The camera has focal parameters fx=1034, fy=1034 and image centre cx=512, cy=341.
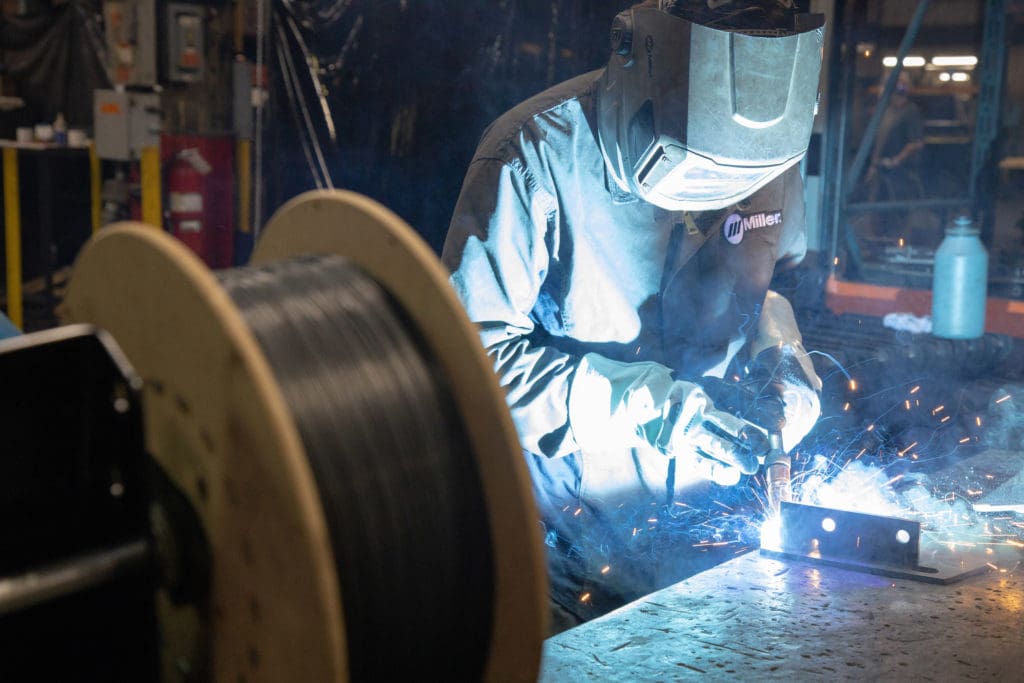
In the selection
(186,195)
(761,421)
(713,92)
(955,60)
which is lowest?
(761,421)

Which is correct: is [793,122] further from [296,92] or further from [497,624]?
[296,92]

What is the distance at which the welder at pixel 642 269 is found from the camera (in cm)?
223

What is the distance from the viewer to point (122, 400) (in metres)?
1.04

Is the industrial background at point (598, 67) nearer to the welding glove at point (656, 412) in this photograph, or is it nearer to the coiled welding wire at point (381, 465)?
the coiled welding wire at point (381, 465)

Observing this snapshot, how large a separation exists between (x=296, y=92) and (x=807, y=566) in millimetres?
5539

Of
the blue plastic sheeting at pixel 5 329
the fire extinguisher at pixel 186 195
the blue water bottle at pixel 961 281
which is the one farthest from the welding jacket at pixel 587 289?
the fire extinguisher at pixel 186 195

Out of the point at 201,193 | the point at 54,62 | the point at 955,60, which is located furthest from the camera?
the point at 955,60

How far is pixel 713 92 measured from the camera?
2186 millimetres

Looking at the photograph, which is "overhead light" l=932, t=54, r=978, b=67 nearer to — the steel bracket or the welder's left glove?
the welder's left glove

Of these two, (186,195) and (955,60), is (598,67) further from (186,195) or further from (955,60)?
(955,60)

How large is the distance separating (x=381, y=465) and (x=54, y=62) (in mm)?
11942

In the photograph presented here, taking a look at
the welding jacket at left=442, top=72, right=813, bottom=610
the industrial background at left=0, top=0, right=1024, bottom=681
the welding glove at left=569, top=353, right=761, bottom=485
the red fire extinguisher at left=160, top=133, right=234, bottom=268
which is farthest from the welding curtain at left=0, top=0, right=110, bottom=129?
the welding glove at left=569, top=353, right=761, bottom=485

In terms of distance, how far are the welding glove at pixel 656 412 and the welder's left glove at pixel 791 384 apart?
0.88 ft

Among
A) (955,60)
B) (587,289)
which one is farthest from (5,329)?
(955,60)
